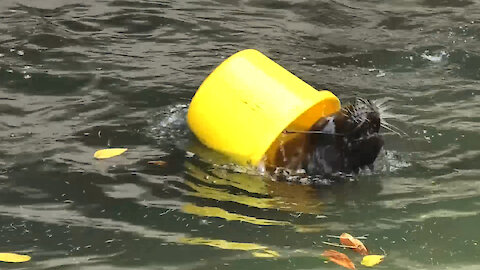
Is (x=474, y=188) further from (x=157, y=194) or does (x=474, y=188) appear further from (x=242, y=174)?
(x=157, y=194)

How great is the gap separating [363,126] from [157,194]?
1.12 m

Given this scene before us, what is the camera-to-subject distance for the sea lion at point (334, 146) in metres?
3.78

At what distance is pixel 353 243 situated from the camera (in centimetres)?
295

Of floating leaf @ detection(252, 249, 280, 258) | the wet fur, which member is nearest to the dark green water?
floating leaf @ detection(252, 249, 280, 258)

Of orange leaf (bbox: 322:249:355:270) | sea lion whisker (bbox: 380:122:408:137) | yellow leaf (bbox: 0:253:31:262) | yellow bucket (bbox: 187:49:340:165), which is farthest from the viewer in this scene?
sea lion whisker (bbox: 380:122:408:137)

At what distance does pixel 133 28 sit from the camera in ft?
21.5

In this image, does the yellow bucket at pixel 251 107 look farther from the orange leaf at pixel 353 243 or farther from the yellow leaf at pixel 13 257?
the yellow leaf at pixel 13 257

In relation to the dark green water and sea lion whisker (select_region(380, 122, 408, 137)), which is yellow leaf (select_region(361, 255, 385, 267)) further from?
sea lion whisker (select_region(380, 122, 408, 137))

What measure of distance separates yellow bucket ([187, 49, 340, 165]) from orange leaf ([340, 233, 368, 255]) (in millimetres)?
850

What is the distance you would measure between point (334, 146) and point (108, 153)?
1287 mm

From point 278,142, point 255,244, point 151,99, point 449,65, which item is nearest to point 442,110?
point 449,65

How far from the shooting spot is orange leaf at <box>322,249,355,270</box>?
2684 mm

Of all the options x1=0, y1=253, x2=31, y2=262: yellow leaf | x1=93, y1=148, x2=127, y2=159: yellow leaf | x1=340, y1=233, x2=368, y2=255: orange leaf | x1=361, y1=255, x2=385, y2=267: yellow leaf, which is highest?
x1=361, y1=255, x2=385, y2=267: yellow leaf

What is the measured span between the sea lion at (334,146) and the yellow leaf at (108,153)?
91 cm
